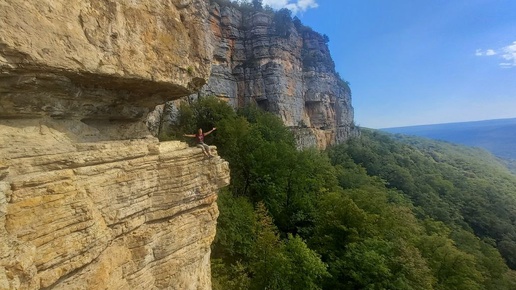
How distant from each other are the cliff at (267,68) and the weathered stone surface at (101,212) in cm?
2898

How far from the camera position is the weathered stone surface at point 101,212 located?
444 cm

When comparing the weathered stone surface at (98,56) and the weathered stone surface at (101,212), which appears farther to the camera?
the weathered stone surface at (98,56)

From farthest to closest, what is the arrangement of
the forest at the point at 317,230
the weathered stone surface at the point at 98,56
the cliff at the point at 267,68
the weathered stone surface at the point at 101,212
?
the cliff at the point at 267,68 → the forest at the point at 317,230 → the weathered stone surface at the point at 98,56 → the weathered stone surface at the point at 101,212

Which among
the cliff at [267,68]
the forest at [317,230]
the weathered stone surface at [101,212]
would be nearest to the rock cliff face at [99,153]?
the weathered stone surface at [101,212]

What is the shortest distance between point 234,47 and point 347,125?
3372cm

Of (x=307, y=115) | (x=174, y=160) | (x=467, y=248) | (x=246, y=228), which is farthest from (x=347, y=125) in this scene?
(x=174, y=160)

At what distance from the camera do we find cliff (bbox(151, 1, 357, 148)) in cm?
4106

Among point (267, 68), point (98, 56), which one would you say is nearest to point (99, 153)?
point (98, 56)

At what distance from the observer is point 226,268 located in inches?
600

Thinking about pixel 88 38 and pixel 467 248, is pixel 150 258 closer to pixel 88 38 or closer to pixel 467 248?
pixel 88 38

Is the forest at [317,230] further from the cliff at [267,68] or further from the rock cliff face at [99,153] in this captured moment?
the rock cliff face at [99,153]

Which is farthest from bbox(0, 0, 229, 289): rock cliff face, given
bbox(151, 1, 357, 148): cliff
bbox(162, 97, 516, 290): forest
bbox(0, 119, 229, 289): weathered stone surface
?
bbox(151, 1, 357, 148): cliff

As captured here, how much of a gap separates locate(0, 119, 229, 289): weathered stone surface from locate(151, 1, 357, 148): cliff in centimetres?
2898

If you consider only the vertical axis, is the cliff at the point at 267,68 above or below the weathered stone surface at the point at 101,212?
above
